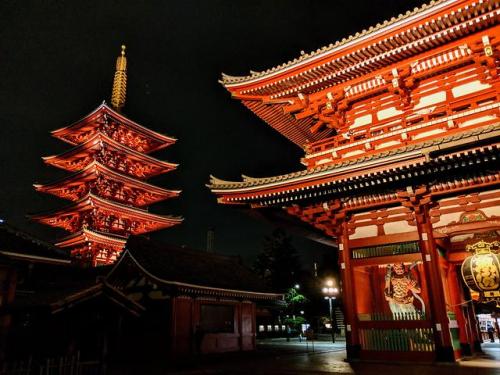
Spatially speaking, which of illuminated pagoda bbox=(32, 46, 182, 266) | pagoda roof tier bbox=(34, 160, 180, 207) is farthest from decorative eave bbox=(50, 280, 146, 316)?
pagoda roof tier bbox=(34, 160, 180, 207)

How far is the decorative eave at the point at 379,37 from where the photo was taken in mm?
11219

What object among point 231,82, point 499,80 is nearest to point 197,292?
point 231,82

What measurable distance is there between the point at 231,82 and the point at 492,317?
25.0 meters

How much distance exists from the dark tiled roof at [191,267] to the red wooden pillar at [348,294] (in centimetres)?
832

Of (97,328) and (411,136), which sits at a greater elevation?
(411,136)

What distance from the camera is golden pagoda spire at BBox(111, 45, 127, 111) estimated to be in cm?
4312

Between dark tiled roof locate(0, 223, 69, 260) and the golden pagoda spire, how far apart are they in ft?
103

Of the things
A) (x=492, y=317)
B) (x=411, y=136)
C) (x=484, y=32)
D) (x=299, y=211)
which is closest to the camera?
(x=484, y=32)

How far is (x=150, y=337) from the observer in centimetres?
1806

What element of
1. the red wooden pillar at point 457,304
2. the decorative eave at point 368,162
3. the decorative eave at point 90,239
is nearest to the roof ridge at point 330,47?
the decorative eave at point 368,162

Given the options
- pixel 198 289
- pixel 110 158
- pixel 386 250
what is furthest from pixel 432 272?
pixel 110 158

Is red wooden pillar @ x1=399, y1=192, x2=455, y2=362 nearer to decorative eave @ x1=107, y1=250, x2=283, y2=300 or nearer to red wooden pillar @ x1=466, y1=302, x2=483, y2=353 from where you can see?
red wooden pillar @ x1=466, y1=302, x2=483, y2=353

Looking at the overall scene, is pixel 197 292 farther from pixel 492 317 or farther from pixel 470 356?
pixel 492 317

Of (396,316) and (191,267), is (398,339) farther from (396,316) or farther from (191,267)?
(191,267)
